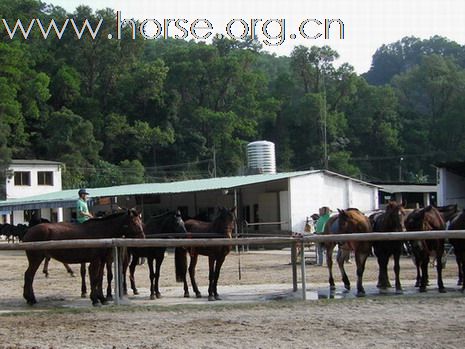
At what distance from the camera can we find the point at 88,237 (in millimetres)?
12945

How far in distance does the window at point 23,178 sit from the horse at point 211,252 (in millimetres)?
51771

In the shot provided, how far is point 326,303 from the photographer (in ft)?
38.4

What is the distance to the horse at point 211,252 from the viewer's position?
13.1 m

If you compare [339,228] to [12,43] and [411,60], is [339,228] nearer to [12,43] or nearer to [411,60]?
[12,43]

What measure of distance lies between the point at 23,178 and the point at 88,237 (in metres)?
52.8

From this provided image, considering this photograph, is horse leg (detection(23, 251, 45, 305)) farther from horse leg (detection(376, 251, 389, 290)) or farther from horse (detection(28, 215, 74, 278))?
horse leg (detection(376, 251, 389, 290))

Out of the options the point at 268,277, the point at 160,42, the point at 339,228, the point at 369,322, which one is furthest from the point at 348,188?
the point at 160,42

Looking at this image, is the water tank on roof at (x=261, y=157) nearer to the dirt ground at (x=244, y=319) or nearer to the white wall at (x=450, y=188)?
the white wall at (x=450, y=188)

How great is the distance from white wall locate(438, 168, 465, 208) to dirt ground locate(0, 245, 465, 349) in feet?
66.4

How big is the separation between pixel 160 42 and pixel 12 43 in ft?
131

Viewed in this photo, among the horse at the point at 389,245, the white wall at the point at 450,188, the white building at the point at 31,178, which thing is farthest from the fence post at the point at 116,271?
the white building at the point at 31,178

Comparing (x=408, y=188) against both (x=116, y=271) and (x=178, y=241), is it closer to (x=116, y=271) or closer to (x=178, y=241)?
(x=178, y=241)

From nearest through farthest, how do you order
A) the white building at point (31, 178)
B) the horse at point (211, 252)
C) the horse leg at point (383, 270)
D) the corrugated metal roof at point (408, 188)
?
the horse at point (211, 252)
the horse leg at point (383, 270)
the corrugated metal roof at point (408, 188)
the white building at point (31, 178)

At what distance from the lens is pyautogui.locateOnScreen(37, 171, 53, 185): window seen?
2500 inches
